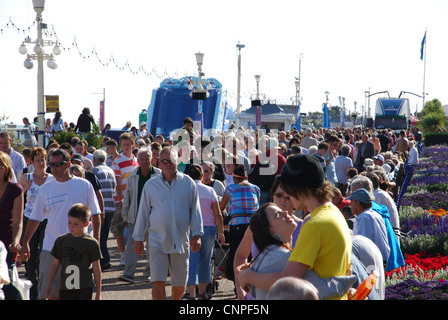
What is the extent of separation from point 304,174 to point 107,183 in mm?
6241

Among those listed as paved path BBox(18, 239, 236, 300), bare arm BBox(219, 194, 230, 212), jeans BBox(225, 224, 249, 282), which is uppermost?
bare arm BBox(219, 194, 230, 212)

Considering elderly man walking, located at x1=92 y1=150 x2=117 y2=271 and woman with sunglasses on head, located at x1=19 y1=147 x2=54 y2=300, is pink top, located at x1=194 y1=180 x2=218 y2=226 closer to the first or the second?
woman with sunglasses on head, located at x1=19 y1=147 x2=54 y2=300

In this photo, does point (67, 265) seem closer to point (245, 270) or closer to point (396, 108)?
point (245, 270)

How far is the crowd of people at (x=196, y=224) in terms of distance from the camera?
3668 mm

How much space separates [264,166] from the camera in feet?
34.8

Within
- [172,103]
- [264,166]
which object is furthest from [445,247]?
[172,103]

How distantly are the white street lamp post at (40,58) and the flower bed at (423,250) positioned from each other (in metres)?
10.6

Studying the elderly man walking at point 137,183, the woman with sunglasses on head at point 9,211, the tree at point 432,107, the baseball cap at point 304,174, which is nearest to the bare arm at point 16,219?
the woman with sunglasses on head at point 9,211

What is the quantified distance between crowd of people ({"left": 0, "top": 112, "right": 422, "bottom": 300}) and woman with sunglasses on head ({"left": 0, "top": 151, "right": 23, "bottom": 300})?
0.01m

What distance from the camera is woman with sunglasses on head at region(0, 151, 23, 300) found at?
6.44 meters

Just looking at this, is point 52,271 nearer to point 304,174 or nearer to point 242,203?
point 242,203

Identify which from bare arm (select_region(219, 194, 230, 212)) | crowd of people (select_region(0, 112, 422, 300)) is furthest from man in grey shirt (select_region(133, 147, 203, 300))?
bare arm (select_region(219, 194, 230, 212))

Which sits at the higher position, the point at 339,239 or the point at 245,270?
the point at 339,239
